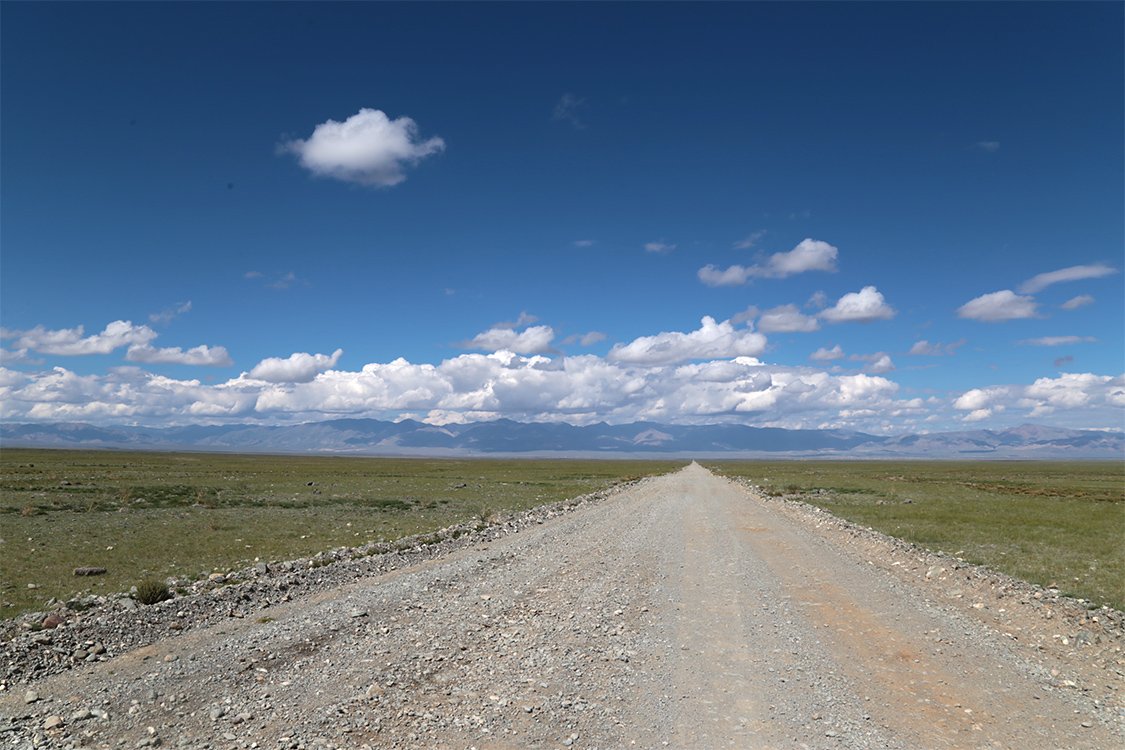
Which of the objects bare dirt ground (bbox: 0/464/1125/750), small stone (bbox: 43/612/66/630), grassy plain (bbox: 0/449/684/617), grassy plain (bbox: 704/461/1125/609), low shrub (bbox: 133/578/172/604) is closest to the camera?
bare dirt ground (bbox: 0/464/1125/750)

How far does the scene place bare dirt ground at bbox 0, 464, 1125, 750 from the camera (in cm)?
782

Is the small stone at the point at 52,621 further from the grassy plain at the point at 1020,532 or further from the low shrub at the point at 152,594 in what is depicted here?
the grassy plain at the point at 1020,532

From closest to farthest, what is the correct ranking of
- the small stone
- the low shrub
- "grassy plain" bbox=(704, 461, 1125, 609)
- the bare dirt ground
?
1. the bare dirt ground
2. the small stone
3. the low shrub
4. "grassy plain" bbox=(704, 461, 1125, 609)

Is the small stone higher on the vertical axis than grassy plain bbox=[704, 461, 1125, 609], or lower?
higher

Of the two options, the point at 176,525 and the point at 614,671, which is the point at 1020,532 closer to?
the point at 614,671

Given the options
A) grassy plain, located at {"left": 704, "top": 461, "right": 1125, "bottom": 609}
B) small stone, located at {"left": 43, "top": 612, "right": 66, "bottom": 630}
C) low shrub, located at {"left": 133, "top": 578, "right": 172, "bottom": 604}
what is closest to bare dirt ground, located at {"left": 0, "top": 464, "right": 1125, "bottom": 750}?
small stone, located at {"left": 43, "top": 612, "right": 66, "bottom": 630}

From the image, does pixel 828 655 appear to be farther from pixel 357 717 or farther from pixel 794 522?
pixel 794 522

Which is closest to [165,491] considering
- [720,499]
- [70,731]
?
[720,499]

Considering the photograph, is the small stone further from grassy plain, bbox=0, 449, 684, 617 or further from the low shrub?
grassy plain, bbox=0, 449, 684, 617

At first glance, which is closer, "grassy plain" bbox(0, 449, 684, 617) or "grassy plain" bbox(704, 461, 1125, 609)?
"grassy plain" bbox(0, 449, 684, 617)

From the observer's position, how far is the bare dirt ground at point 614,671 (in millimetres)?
7816

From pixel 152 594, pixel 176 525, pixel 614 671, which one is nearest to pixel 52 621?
pixel 152 594

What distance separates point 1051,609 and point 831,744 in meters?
10.8

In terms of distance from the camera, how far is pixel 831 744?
296 inches
